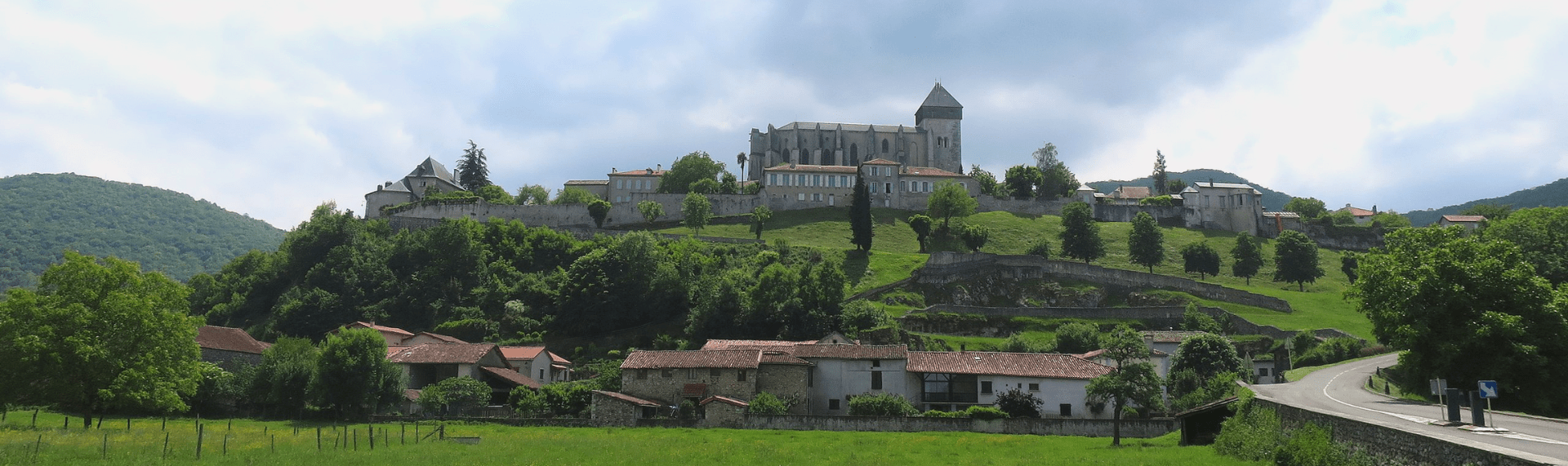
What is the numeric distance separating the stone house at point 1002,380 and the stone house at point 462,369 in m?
20.3

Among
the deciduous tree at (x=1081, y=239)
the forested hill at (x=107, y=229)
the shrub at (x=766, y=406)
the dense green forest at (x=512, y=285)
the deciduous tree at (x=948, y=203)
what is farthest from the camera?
the forested hill at (x=107, y=229)

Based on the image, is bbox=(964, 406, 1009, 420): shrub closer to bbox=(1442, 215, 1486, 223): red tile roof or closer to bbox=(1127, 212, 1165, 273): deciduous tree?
bbox=(1127, 212, 1165, 273): deciduous tree

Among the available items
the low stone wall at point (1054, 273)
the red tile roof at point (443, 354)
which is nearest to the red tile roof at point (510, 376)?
the red tile roof at point (443, 354)

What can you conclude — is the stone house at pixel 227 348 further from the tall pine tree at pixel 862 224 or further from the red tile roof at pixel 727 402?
the tall pine tree at pixel 862 224

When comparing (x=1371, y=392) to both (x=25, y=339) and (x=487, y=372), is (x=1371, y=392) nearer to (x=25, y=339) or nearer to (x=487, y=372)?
(x=487, y=372)

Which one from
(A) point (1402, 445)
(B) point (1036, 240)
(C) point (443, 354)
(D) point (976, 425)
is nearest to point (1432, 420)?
(A) point (1402, 445)

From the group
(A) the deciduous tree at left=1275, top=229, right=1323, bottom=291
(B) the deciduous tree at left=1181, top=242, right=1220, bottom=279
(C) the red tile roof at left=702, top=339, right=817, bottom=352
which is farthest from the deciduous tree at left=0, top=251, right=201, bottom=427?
(A) the deciduous tree at left=1275, top=229, right=1323, bottom=291

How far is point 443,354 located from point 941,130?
Answer: 104 metres

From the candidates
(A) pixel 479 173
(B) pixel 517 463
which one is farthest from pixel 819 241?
(B) pixel 517 463

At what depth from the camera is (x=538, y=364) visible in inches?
2248

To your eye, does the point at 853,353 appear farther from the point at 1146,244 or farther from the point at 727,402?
the point at 1146,244

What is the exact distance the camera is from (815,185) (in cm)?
11462

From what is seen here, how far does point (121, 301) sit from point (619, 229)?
6782 centimetres

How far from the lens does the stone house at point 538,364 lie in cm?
5584
